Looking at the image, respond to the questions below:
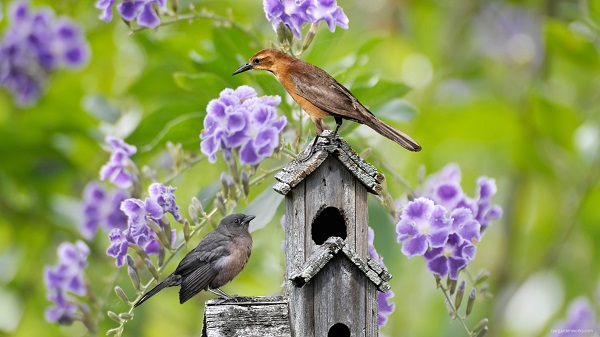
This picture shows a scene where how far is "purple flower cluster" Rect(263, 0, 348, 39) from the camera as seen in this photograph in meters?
2.71

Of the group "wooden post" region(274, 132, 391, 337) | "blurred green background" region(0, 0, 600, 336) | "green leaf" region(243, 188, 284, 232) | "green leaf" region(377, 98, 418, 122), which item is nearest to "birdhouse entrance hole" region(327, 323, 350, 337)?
"wooden post" region(274, 132, 391, 337)

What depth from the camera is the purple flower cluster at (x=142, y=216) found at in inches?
107

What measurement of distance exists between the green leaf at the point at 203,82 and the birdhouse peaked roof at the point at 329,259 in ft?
3.05

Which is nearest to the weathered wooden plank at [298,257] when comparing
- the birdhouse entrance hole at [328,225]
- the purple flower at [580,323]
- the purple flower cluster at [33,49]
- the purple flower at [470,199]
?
the birdhouse entrance hole at [328,225]

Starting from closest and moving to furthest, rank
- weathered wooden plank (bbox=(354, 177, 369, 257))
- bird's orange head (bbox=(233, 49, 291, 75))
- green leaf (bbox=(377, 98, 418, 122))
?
1. weathered wooden plank (bbox=(354, 177, 369, 257))
2. bird's orange head (bbox=(233, 49, 291, 75))
3. green leaf (bbox=(377, 98, 418, 122))

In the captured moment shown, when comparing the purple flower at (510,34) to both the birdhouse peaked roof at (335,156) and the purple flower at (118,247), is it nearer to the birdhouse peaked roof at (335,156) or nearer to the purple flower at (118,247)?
the birdhouse peaked roof at (335,156)

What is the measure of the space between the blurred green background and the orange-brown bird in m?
1.05

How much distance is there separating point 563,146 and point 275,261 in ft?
4.64

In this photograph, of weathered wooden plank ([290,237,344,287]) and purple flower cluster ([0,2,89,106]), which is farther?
purple flower cluster ([0,2,89,106])

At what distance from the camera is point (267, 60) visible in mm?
2709

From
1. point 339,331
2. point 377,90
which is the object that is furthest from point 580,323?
point 339,331

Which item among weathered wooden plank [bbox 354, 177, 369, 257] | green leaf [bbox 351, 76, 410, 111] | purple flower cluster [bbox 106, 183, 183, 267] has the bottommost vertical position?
weathered wooden plank [bbox 354, 177, 369, 257]

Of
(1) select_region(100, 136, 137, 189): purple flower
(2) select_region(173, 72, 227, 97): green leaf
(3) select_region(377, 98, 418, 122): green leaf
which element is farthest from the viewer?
(3) select_region(377, 98, 418, 122): green leaf

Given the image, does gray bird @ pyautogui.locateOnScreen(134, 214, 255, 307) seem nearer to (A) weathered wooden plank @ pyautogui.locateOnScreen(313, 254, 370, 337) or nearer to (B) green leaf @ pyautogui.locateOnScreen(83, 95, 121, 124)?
(A) weathered wooden plank @ pyautogui.locateOnScreen(313, 254, 370, 337)
